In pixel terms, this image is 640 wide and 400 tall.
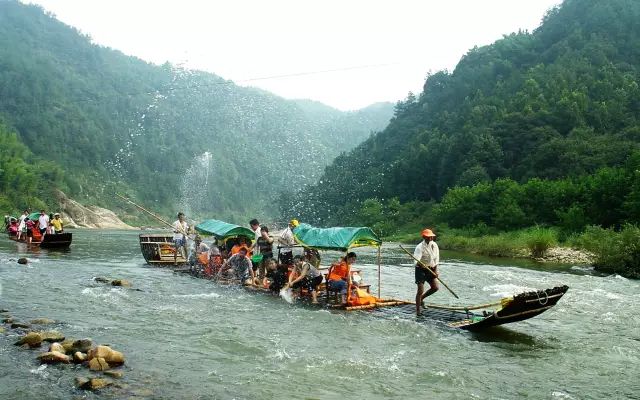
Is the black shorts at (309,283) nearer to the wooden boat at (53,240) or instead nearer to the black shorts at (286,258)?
the black shorts at (286,258)

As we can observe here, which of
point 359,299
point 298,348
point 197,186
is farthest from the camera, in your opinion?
point 197,186

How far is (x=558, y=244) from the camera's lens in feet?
131

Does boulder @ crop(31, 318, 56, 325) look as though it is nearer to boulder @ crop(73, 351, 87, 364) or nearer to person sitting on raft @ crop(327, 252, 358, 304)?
boulder @ crop(73, 351, 87, 364)

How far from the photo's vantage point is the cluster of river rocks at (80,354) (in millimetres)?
9047

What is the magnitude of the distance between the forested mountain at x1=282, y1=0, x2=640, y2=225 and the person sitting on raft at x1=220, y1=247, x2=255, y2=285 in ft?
127

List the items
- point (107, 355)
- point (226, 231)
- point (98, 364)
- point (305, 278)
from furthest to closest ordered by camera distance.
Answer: point (226, 231)
point (305, 278)
point (107, 355)
point (98, 364)

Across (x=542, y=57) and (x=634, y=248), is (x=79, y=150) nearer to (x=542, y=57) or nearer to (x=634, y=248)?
(x=542, y=57)

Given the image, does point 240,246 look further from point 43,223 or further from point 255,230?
point 43,223

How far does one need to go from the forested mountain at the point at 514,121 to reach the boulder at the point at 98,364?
48264 mm

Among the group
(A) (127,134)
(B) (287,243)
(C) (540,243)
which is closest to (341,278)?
(B) (287,243)

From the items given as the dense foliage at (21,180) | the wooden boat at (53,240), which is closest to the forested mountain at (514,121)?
the wooden boat at (53,240)

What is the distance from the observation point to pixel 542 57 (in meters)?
102

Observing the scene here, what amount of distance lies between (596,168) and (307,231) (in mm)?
51011

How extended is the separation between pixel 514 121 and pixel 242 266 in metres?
66.1
